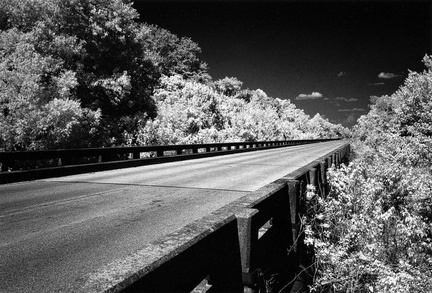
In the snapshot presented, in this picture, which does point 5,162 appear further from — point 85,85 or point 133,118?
point 133,118

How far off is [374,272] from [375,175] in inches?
251

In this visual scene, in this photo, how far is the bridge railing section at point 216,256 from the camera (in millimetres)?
1230

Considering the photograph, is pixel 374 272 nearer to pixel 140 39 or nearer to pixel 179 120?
pixel 140 39

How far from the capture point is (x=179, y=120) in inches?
1238

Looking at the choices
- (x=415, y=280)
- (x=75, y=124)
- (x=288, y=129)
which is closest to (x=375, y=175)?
(x=415, y=280)

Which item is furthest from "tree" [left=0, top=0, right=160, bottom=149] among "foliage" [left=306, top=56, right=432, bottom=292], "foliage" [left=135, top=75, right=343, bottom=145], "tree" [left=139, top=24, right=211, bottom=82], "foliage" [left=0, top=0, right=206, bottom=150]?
"tree" [left=139, top=24, right=211, bottom=82]

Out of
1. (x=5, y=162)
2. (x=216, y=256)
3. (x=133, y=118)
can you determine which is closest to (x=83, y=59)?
(x=133, y=118)

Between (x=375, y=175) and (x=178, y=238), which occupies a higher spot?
(x=178, y=238)

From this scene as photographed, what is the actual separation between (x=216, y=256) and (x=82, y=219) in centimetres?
431

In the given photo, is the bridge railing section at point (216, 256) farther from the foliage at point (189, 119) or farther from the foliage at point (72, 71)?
the foliage at point (189, 119)

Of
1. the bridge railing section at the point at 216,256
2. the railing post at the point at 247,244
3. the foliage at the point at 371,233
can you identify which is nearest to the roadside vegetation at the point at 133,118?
the foliage at the point at 371,233

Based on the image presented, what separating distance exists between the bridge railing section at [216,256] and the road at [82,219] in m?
0.22

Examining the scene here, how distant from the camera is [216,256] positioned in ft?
6.07

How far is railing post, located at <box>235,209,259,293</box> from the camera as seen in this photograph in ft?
7.17
